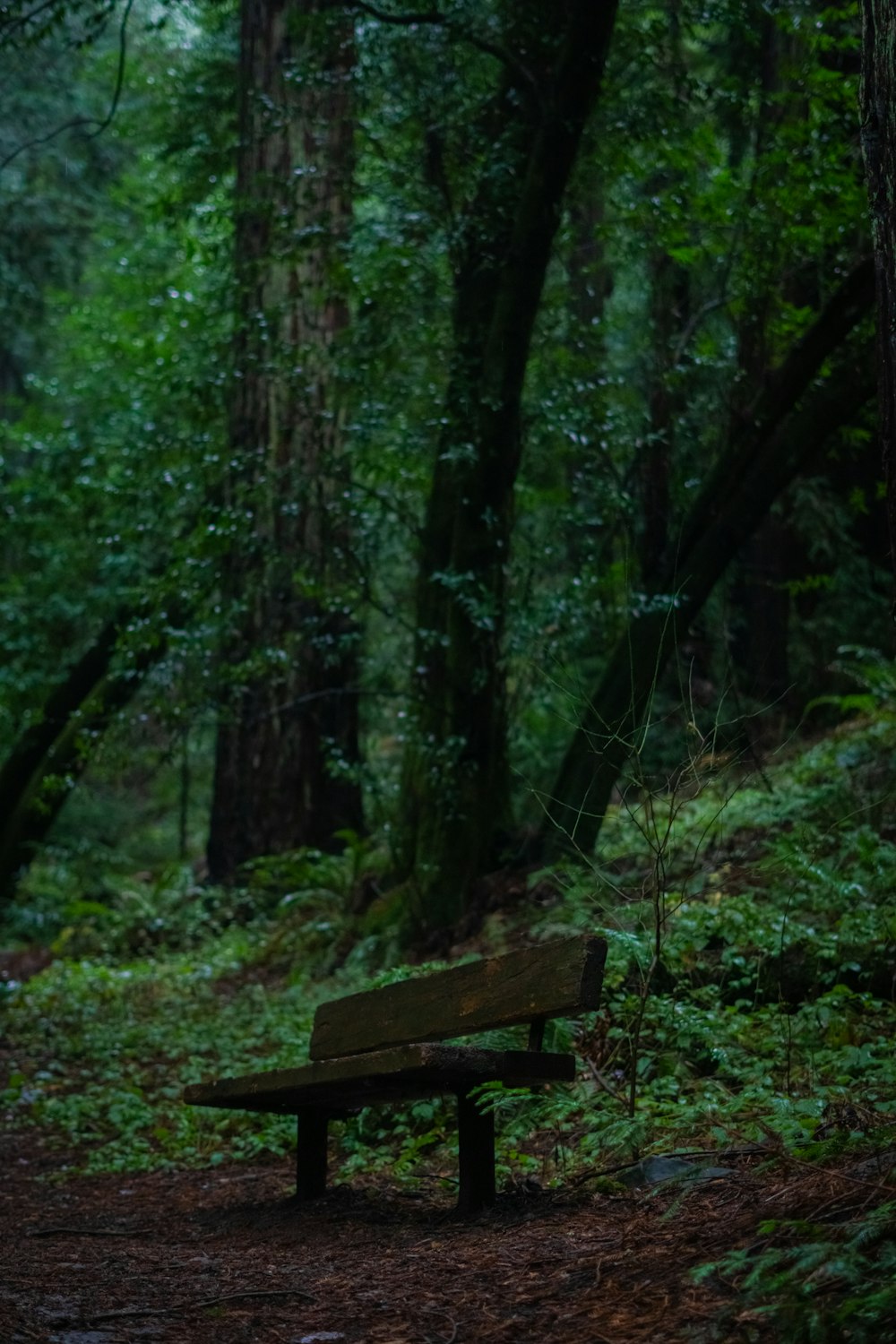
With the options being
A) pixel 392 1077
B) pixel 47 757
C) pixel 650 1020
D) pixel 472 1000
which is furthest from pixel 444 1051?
pixel 47 757

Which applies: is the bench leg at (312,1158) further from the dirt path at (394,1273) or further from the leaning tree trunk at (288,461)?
the leaning tree trunk at (288,461)

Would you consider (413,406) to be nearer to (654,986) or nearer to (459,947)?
(459,947)

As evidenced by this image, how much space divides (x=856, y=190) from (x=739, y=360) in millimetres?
1467

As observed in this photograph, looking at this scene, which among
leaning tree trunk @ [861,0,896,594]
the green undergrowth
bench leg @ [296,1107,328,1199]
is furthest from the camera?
bench leg @ [296,1107,328,1199]

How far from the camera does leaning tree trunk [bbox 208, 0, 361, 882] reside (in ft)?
33.6

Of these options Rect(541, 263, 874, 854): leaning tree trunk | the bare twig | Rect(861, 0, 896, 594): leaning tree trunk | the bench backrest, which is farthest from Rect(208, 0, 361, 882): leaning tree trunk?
Rect(861, 0, 896, 594): leaning tree trunk

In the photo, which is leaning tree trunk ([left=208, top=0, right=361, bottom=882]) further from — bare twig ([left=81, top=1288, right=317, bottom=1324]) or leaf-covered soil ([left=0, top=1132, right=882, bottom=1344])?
bare twig ([left=81, top=1288, right=317, bottom=1324])

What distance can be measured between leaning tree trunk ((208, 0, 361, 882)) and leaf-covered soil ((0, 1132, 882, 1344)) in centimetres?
482

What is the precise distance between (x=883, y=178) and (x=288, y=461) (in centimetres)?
911

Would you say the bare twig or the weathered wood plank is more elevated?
the weathered wood plank

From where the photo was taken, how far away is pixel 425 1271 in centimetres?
392

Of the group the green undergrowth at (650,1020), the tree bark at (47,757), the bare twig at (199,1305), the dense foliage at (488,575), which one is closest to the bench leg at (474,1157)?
the green undergrowth at (650,1020)

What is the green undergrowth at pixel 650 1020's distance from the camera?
4457mm

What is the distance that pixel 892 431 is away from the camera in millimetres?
3633
